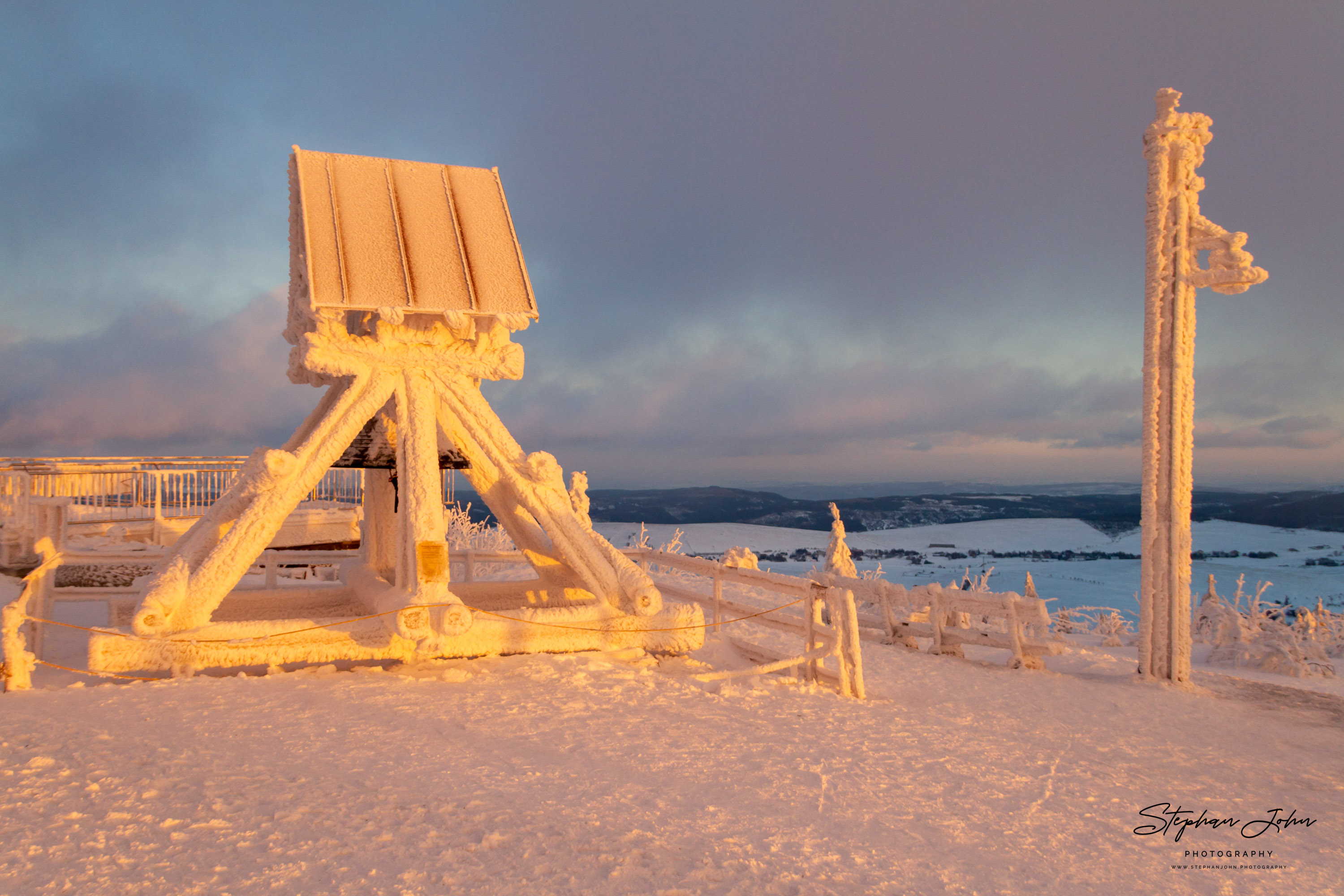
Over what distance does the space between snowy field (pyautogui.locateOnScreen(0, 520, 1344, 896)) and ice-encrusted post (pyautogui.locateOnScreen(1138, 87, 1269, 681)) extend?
1919mm

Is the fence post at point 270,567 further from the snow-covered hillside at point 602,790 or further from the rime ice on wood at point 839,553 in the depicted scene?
the rime ice on wood at point 839,553

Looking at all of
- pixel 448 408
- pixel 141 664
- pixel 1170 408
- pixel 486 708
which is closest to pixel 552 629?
pixel 486 708

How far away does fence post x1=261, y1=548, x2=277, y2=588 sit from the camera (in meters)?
10.7

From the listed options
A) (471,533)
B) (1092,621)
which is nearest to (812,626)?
(1092,621)

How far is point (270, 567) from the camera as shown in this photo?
11.0 m

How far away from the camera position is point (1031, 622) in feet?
31.0

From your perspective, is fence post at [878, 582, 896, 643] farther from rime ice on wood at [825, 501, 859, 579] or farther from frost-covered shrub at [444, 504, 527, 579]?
frost-covered shrub at [444, 504, 527, 579]

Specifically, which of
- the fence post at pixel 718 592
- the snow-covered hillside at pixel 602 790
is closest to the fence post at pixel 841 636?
the snow-covered hillside at pixel 602 790

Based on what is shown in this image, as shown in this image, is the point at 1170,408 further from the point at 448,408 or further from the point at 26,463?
the point at 26,463

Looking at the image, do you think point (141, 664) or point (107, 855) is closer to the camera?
point (107, 855)

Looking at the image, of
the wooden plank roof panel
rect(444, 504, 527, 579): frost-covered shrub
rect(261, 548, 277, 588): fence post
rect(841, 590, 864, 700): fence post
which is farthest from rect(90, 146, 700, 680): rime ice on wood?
rect(444, 504, 527, 579): frost-covered shrub

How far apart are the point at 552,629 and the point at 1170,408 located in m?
7.33

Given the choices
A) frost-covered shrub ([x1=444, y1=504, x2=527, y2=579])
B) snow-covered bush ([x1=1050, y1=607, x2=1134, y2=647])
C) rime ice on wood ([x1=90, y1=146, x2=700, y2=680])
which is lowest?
snow-covered bush ([x1=1050, y1=607, x2=1134, y2=647])
